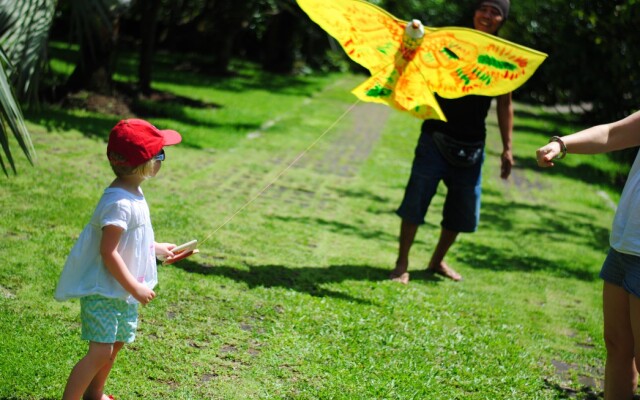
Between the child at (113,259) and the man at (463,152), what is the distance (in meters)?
3.08

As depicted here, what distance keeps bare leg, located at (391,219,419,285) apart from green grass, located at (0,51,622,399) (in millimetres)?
134

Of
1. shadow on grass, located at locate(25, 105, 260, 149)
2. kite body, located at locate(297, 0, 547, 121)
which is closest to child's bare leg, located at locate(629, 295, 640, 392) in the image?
kite body, located at locate(297, 0, 547, 121)

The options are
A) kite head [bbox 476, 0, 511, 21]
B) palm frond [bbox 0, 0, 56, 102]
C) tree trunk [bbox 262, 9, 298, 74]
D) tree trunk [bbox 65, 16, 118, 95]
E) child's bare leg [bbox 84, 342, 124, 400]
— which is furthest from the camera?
tree trunk [bbox 262, 9, 298, 74]

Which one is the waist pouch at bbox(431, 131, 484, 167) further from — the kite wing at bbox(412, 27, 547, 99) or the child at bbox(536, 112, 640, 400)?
the child at bbox(536, 112, 640, 400)

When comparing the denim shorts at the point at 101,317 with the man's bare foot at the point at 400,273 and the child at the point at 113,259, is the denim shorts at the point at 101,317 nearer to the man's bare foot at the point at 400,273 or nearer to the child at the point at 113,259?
the child at the point at 113,259

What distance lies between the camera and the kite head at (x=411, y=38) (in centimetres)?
569

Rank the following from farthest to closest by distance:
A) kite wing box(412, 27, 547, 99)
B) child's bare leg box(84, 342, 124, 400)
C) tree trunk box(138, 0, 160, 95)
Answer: tree trunk box(138, 0, 160, 95), kite wing box(412, 27, 547, 99), child's bare leg box(84, 342, 124, 400)

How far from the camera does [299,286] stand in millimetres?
5723

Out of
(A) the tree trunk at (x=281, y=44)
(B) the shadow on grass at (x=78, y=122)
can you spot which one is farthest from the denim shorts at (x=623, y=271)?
(A) the tree trunk at (x=281, y=44)

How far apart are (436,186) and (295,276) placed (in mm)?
1327

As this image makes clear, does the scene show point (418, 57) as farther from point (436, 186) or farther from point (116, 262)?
point (116, 262)

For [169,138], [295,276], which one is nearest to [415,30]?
[295,276]

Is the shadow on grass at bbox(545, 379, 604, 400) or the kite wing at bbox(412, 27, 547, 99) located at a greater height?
the kite wing at bbox(412, 27, 547, 99)

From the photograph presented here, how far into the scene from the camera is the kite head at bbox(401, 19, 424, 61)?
5.69 metres
